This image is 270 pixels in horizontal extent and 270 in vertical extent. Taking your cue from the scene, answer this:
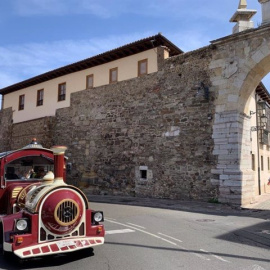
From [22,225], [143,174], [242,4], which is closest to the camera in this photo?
[22,225]

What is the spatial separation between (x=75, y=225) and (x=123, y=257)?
3.31ft

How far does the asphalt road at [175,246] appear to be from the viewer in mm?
4770

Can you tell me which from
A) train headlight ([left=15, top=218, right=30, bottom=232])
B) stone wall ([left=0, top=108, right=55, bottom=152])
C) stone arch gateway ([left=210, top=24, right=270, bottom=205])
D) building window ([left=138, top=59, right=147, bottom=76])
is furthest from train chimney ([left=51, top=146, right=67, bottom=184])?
stone wall ([left=0, top=108, right=55, bottom=152])

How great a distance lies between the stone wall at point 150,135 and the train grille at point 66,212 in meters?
9.29

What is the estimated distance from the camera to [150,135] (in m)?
15.6

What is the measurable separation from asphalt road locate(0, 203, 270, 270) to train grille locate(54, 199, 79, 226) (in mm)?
688

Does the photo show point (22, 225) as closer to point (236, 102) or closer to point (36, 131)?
point (236, 102)

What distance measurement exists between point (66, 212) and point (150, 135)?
11.0 metres

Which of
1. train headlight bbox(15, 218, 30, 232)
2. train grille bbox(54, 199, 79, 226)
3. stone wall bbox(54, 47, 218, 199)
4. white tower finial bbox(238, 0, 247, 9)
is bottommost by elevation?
train headlight bbox(15, 218, 30, 232)

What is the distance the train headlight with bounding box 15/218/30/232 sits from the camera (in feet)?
14.8

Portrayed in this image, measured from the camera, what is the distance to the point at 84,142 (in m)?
18.7

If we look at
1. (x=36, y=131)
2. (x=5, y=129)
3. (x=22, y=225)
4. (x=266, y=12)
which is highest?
(x=266, y=12)

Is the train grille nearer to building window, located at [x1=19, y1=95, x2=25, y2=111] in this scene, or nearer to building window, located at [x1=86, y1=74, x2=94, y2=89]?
building window, located at [x1=86, y1=74, x2=94, y2=89]

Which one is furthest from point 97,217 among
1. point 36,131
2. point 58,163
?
point 36,131
